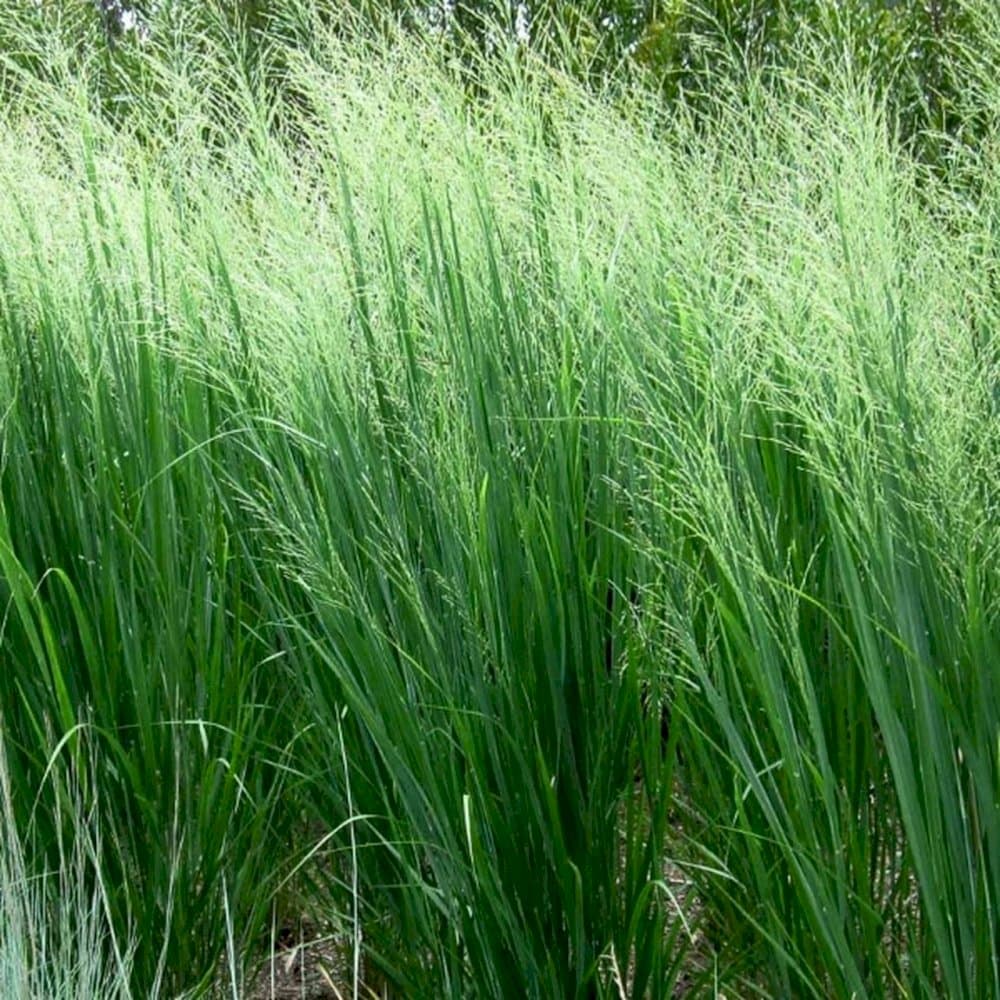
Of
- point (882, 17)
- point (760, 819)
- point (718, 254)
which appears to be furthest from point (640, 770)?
point (882, 17)

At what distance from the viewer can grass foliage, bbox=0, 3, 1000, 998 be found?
1.66 metres

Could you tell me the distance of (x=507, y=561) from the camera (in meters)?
1.91

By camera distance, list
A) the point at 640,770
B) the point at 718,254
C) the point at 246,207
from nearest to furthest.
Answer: the point at 640,770 < the point at 718,254 < the point at 246,207

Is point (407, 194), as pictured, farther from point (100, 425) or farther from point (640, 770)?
point (640, 770)

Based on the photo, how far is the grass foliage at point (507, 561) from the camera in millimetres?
1656

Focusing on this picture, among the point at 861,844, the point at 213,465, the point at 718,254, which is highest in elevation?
the point at 718,254

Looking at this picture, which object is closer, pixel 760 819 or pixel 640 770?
pixel 760 819

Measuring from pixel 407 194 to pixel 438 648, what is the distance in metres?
0.72

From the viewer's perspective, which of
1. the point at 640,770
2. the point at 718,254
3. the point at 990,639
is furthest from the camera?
the point at 718,254

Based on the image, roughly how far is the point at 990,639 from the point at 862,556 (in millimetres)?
176

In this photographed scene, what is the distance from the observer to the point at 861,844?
1.86 m

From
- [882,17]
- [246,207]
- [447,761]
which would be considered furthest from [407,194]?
[882,17]

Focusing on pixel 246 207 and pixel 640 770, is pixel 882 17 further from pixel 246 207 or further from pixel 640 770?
pixel 640 770

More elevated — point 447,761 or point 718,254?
point 718,254
